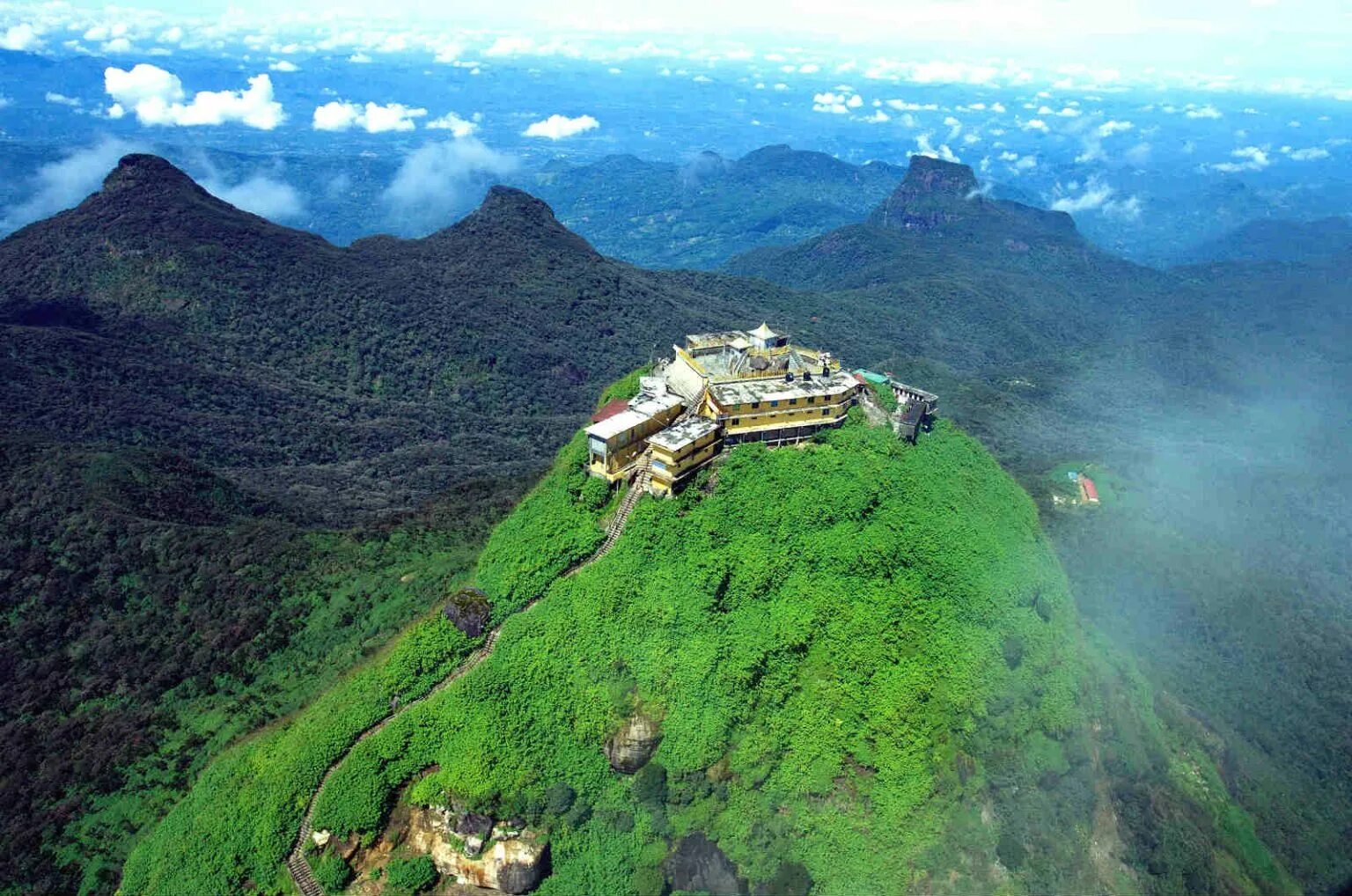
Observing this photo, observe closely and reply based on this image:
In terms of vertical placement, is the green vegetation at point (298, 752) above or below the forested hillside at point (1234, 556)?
above

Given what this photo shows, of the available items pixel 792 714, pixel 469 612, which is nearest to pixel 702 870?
pixel 792 714

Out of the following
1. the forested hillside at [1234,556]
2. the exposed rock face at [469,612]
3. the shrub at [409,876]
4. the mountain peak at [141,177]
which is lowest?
the forested hillside at [1234,556]

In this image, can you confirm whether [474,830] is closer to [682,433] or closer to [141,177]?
[682,433]

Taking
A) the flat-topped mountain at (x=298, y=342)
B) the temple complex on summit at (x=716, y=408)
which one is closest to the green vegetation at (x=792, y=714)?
the temple complex on summit at (x=716, y=408)

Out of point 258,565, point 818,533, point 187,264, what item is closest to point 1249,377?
point 818,533

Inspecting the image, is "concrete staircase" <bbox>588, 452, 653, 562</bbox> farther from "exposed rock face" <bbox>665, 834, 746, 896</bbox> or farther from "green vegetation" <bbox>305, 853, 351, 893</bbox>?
"green vegetation" <bbox>305, 853, 351, 893</bbox>

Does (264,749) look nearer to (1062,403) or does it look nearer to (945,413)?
(945,413)

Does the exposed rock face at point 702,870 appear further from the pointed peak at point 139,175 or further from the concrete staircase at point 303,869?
the pointed peak at point 139,175
